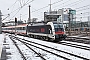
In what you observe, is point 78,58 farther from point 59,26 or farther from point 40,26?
point 40,26

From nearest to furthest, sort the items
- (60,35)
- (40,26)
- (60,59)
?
1. (60,59)
2. (60,35)
3. (40,26)

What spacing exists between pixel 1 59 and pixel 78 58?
4.69 metres

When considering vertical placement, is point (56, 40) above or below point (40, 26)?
below

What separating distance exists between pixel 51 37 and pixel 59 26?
6.15ft

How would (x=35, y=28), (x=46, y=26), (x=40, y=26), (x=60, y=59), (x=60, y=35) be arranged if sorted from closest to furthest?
(x=60, y=59) < (x=60, y=35) < (x=46, y=26) < (x=40, y=26) < (x=35, y=28)

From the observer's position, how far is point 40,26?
30359mm

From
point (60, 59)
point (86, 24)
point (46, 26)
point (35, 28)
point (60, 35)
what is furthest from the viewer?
point (86, 24)

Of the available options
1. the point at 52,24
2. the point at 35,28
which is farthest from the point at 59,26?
the point at 35,28

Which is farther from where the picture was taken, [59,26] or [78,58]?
[59,26]

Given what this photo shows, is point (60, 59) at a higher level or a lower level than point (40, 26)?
lower

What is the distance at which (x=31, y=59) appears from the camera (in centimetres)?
1106

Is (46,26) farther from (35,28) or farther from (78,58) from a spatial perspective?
(78,58)

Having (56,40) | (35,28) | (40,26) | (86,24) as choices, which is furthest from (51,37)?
(86,24)

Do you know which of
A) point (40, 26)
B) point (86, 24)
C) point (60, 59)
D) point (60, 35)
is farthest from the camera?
point (86, 24)
